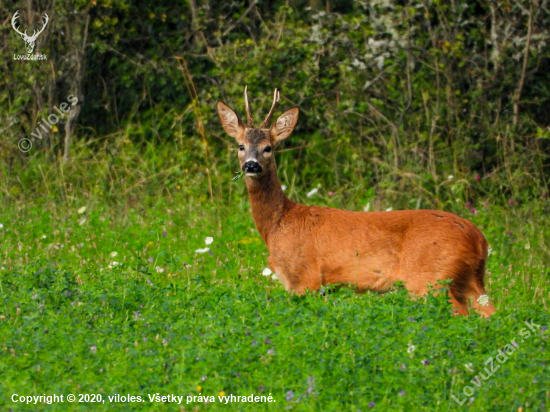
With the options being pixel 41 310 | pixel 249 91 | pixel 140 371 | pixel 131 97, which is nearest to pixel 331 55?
pixel 249 91

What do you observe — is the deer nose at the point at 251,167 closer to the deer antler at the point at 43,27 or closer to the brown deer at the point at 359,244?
the brown deer at the point at 359,244

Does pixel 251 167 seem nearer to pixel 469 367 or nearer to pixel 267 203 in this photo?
pixel 267 203

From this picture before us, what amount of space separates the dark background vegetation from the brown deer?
2550mm

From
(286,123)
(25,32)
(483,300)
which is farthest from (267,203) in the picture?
(25,32)

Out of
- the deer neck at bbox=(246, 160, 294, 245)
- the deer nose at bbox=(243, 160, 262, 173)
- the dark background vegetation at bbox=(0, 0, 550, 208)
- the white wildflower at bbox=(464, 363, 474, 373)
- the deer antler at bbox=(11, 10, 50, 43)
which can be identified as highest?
the white wildflower at bbox=(464, 363, 474, 373)

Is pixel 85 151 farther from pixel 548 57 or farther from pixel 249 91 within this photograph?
pixel 548 57

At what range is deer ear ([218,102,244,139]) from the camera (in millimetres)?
6863

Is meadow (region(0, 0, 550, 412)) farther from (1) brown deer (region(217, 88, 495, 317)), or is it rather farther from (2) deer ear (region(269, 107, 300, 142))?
(2) deer ear (region(269, 107, 300, 142))

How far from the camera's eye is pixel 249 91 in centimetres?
944

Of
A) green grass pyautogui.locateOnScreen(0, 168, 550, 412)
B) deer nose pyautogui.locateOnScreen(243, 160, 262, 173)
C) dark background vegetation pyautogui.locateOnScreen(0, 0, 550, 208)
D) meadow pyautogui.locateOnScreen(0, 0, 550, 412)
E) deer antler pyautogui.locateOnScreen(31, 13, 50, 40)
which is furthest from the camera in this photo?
deer antler pyautogui.locateOnScreen(31, 13, 50, 40)

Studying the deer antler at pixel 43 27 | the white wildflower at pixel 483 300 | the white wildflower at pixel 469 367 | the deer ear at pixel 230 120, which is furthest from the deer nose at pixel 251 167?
the deer antler at pixel 43 27

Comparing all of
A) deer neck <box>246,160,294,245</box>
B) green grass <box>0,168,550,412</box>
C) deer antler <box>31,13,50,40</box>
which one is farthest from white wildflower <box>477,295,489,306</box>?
deer antler <box>31,13,50,40</box>

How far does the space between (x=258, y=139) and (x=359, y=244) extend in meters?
1.11

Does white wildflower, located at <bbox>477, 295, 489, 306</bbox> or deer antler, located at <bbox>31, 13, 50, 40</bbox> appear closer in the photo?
white wildflower, located at <bbox>477, 295, 489, 306</bbox>
